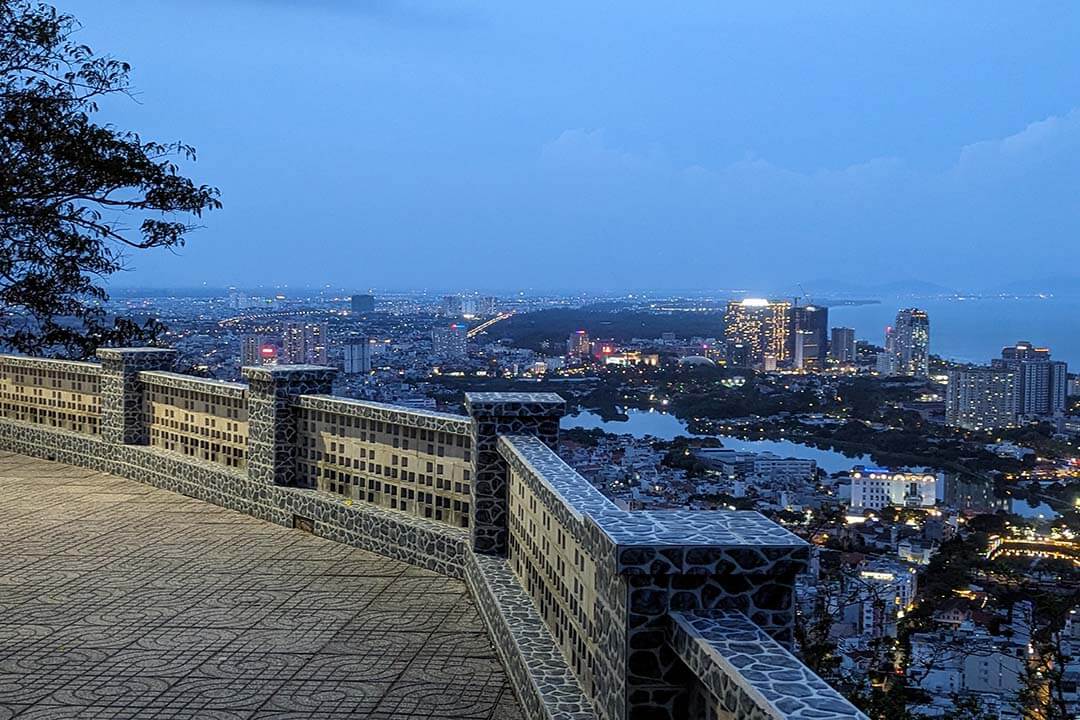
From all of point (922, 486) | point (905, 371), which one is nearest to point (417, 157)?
point (905, 371)

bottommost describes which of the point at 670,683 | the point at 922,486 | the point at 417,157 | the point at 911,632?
the point at 922,486

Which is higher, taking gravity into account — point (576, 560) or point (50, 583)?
point (576, 560)

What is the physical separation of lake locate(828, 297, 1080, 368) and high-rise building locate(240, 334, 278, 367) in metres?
21.6

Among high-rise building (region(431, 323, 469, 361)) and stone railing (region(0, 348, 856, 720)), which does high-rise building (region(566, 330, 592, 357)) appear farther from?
stone railing (region(0, 348, 856, 720))

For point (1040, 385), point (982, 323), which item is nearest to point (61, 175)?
point (1040, 385)

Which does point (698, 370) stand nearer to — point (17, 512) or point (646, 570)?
point (17, 512)

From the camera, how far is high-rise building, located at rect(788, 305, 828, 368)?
1513 inches

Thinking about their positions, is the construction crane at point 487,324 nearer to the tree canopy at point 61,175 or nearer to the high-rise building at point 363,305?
the high-rise building at point 363,305

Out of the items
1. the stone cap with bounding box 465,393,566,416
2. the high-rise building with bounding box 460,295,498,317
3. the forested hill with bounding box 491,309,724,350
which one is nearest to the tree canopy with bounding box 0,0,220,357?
the stone cap with bounding box 465,393,566,416

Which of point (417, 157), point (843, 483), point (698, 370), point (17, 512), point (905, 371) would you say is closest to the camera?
point (17, 512)

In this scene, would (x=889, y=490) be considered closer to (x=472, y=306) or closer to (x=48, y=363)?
(x=48, y=363)

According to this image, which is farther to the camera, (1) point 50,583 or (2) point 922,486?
(2) point 922,486

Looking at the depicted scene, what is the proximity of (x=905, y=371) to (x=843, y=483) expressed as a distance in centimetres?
2235

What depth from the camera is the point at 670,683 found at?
3240 mm
